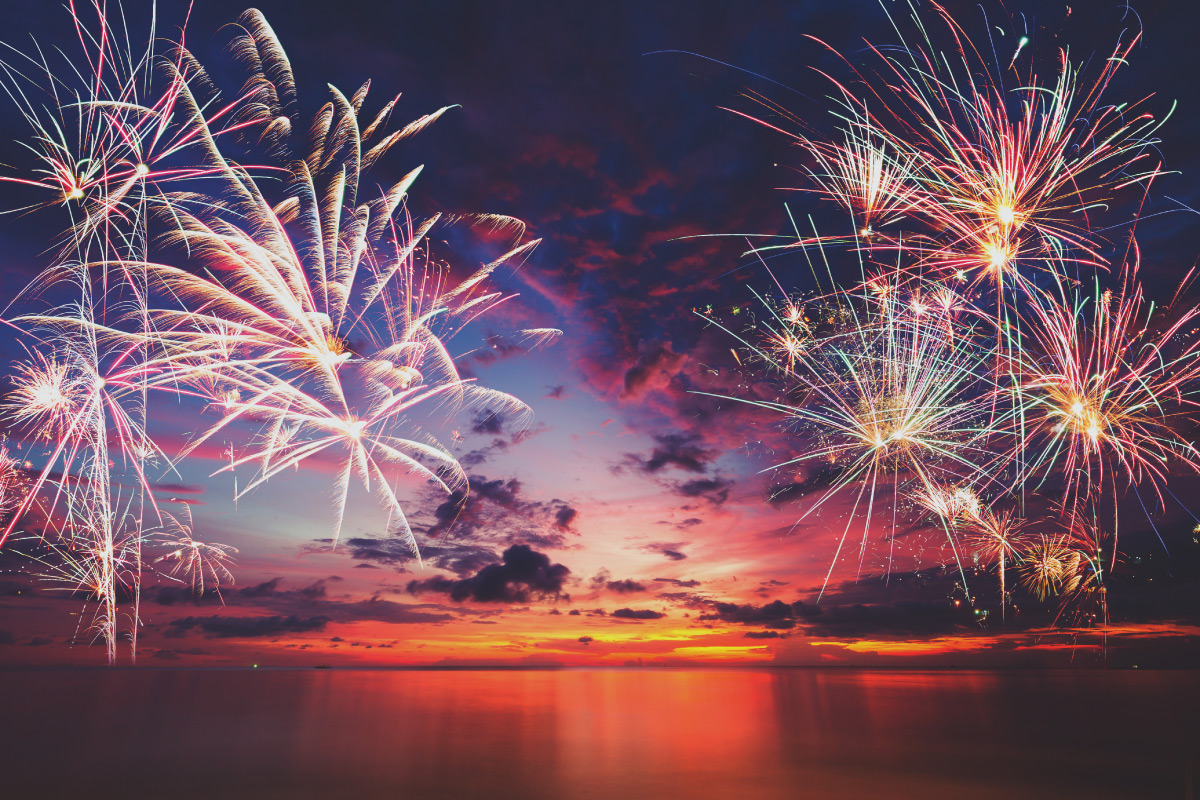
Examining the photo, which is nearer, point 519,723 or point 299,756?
point 299,756

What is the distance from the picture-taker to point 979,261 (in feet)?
59.5

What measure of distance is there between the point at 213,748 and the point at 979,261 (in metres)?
41.8

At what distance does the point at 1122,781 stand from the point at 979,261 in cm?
2404

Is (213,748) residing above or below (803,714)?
above

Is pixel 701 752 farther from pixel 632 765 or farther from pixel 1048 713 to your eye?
pixel 1048 713

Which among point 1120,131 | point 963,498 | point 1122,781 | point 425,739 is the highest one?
point 1120,131

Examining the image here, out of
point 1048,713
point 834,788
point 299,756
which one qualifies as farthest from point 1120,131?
point 1048,713

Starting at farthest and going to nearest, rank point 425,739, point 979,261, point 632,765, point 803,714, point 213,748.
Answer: point 803,714 < point 425,739 < point 213,748 < point 632,765 < point 979,261

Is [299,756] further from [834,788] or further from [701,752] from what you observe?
[834,788]

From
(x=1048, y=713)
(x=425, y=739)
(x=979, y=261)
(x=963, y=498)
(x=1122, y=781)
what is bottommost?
(x=1048, y=713)

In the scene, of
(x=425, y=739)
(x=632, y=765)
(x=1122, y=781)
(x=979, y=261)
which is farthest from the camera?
(x=425, y=739)

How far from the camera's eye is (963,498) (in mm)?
24328

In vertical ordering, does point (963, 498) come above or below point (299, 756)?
above

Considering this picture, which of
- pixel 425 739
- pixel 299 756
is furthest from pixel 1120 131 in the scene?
pixel 425 739
